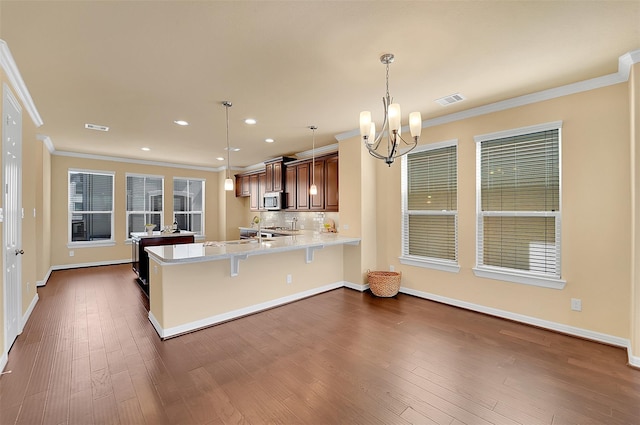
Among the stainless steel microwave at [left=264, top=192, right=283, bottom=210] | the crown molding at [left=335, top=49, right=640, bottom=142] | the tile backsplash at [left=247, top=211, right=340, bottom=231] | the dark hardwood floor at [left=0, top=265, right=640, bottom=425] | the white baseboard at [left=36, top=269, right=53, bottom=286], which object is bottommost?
the dark hardwood floor at [left=0, top=265, right=640, bottom=425]

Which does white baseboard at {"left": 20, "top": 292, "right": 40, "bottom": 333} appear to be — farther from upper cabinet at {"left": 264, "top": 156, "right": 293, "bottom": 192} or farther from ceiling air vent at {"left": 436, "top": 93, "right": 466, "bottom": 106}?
ceiling air vent at {"left": 436, "top": 93, "right": 466, "bottom": 106}

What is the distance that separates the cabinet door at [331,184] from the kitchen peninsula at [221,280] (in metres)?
1.03

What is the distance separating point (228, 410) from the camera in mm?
1957

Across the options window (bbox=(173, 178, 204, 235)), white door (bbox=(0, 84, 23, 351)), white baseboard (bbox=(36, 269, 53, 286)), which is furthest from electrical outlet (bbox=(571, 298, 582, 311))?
window (bbox=(173, 178, 204, 235))

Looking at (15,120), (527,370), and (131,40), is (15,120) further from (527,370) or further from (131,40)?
(527,370)

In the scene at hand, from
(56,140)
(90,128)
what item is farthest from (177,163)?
(90,128)

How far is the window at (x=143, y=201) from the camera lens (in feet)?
23.9

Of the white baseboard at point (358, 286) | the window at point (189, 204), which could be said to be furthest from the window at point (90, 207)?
the white baseboard at point (358, 286)

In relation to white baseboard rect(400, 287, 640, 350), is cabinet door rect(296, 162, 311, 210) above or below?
above

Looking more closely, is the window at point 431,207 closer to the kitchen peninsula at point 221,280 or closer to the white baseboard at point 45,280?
the kitchen peninsula at point 221,280

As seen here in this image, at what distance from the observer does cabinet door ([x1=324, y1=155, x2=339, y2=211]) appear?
209 inches

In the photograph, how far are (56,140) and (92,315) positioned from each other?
371 cm

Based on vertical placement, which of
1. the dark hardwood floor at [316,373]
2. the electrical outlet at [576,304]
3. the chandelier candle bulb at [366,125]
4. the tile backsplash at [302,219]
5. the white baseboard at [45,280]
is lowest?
the dark hardwood floor at [316,373]

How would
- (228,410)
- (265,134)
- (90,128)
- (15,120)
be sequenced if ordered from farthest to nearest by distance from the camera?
(265,134) < (90,128) < (15,120) < (228,410)
